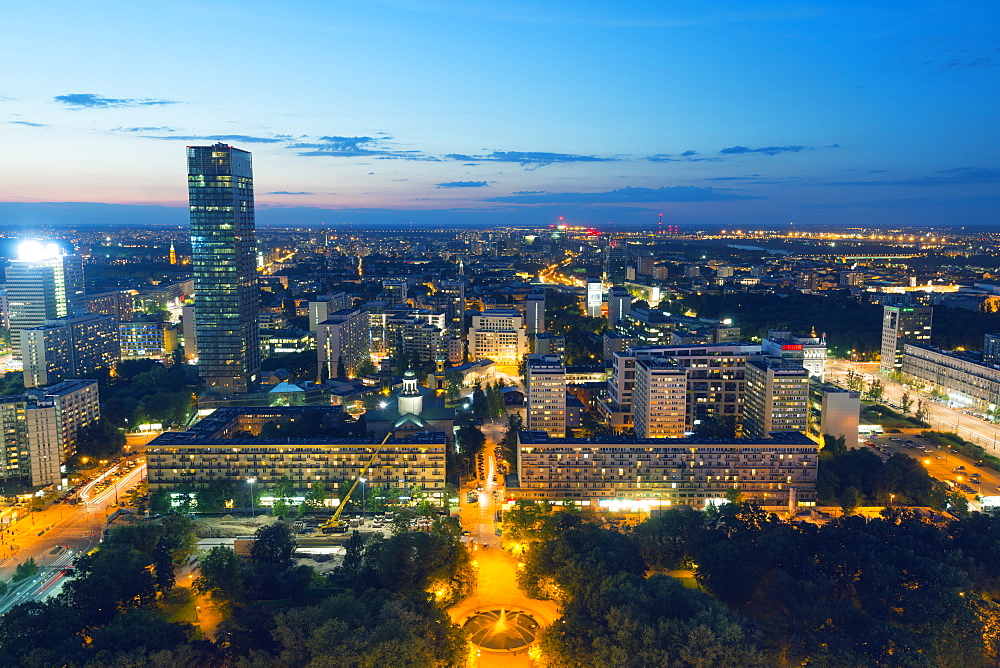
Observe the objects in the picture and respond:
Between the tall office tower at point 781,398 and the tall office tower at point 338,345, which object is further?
the tall office tower at point 338,345

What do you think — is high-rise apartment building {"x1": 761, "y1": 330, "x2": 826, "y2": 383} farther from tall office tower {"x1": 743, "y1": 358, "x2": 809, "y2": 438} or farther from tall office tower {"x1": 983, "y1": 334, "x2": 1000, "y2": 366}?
tall office tower {"x1": 983, "y1": 334, "x2": 1000, "y2": 366}

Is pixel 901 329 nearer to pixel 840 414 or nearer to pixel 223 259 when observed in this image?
pixel 840 414

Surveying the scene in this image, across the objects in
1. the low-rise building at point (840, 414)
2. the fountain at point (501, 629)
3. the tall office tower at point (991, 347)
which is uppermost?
the tall office tower at point (991, 347)

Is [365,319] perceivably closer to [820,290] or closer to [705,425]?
[705,425]

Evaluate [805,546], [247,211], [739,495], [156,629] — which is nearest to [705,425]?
[739,495]

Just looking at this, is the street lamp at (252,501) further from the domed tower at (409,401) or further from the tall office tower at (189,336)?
the tall office tower at (189,336)

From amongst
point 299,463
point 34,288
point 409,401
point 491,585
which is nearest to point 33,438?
point 299,463

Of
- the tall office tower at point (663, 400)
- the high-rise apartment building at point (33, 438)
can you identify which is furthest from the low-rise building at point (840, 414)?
the high-rise apartment building at point (33, 438)

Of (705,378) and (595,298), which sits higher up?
(595,298)

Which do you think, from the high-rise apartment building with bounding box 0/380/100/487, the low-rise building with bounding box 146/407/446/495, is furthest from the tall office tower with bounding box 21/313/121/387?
the low-rise building with bounding box 146/407/446/495
